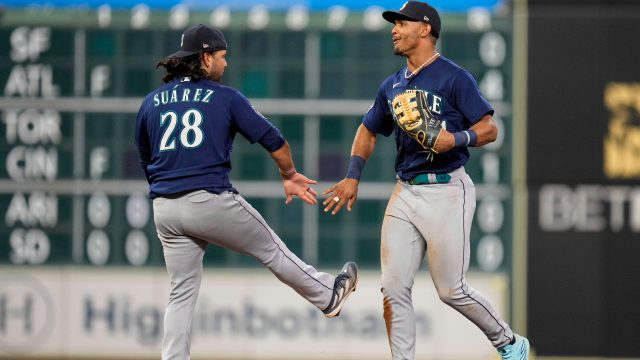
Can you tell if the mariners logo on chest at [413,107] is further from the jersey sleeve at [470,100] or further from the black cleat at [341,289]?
the black cleat at [341,289]

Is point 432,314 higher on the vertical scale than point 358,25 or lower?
lower

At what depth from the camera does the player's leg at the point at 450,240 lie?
271 inches

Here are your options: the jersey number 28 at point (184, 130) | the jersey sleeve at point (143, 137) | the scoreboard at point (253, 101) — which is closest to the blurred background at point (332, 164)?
the scoreboard at point (253, 101)

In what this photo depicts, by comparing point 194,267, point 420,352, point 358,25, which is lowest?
point 420,352

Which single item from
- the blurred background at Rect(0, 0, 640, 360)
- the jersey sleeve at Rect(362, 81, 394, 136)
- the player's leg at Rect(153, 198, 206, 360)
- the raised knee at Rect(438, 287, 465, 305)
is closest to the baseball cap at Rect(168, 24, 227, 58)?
the player's leg at Rect(153, 198, 206, 360)

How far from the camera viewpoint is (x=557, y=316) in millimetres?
10859

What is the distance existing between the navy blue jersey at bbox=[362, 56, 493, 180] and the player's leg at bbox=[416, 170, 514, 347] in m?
0.11

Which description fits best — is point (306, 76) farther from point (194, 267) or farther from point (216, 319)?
point (194, 267)

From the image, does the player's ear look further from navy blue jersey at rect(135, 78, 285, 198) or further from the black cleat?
the black cleat

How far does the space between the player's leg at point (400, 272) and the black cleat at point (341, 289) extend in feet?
1.12

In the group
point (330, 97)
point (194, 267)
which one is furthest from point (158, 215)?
point (330, 97)

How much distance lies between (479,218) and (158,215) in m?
4.45

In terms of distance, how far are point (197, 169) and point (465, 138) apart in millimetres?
1286

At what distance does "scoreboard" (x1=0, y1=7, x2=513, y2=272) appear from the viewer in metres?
10.8
